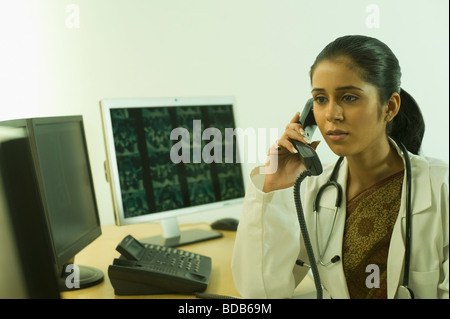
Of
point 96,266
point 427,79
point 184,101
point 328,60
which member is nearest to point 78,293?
point 96,266

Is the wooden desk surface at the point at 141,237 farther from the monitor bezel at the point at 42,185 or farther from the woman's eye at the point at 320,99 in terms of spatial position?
the woman's eye at the point at 320,99

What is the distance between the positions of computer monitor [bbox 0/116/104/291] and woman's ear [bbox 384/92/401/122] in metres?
0.66

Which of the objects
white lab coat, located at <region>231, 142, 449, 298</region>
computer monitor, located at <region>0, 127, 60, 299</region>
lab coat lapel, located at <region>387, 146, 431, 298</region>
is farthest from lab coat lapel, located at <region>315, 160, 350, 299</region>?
computer monitor, located at <region>0, 127, 60, 299</region>

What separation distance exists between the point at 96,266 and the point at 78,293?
6.2 inches

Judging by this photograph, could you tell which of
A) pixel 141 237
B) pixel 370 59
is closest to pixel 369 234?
pixel 370 59

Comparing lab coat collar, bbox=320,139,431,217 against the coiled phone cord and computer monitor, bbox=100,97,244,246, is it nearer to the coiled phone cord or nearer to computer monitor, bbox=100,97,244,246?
the coiled phone cord

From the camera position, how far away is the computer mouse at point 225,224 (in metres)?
1.33

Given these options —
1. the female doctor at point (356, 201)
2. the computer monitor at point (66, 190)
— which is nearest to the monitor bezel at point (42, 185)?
the computer monitor at point (66, 190)

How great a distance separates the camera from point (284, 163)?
33.3 inches

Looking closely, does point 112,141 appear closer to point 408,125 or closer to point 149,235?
point 149,235

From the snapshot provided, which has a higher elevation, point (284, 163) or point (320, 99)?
point (320, 99)

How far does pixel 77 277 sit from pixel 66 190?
0.20 meters

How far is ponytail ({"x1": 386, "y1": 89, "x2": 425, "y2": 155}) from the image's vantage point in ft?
2.60

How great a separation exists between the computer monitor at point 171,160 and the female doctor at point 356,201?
393mm
